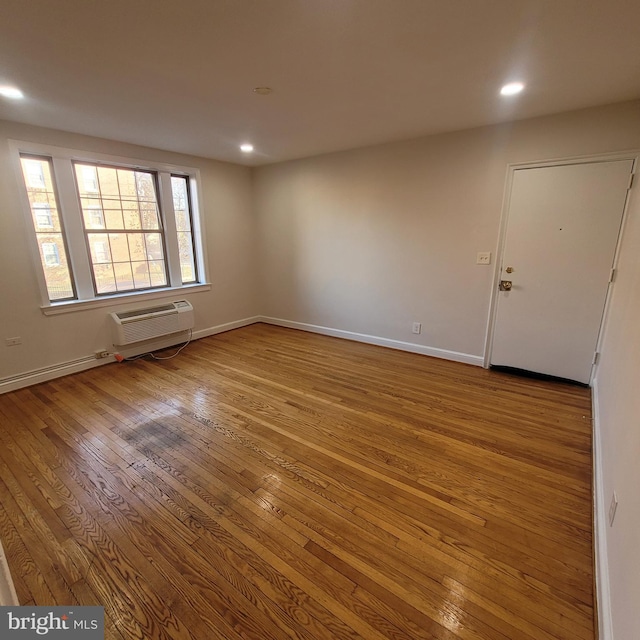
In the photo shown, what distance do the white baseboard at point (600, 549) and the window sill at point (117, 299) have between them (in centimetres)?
452

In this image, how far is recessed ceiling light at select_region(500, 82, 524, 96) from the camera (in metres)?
2.27

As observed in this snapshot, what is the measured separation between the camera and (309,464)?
6.92ft

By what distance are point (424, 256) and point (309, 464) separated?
270 centimetres

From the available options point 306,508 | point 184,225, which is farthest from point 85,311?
point 306,508

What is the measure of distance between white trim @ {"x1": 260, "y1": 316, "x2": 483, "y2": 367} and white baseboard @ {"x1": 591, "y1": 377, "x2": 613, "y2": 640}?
1559 mm

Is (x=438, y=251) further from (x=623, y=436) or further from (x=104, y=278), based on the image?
(x=104, y=278)

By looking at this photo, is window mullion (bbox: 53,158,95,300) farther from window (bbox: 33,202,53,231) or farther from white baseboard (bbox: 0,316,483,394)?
white baseboard (bbox: 0,316,483,394)

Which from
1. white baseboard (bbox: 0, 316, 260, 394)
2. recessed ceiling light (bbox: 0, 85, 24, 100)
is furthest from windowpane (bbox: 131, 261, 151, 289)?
recessed ceiling light (bbox: 0, 85, 24, 100)

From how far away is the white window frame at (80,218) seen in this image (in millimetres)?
3156

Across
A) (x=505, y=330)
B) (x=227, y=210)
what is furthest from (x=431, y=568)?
(x=227, y=210)

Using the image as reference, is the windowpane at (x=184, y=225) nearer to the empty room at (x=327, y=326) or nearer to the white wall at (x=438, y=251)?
the empty room at (x=327, y=326)

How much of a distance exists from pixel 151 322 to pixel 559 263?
4.45 metres

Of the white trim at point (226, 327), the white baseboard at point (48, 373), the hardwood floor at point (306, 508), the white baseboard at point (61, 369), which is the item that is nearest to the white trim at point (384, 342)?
the white trim at point (226, 327)

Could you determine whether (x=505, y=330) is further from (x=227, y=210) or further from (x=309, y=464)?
(x=227, y=210)
